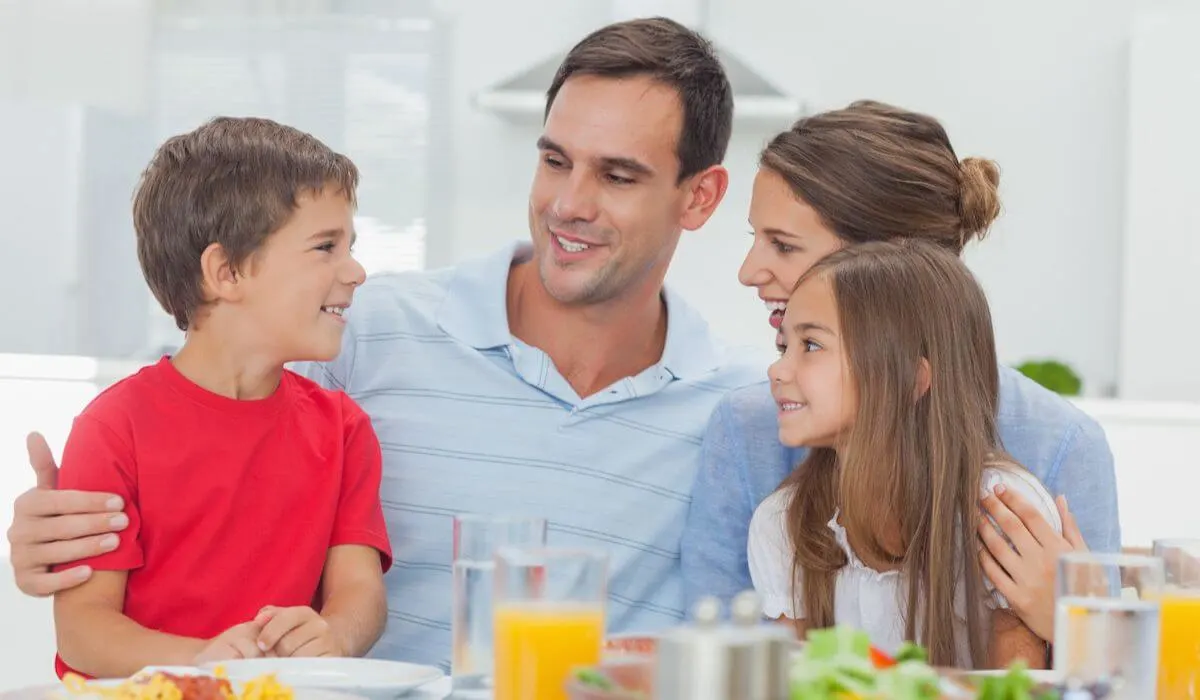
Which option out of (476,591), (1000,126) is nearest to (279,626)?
(476,591)

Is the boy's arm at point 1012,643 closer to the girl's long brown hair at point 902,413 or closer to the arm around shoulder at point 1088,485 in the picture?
the girl's long brown hair at point 902,413

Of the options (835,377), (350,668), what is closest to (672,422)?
(835,377)

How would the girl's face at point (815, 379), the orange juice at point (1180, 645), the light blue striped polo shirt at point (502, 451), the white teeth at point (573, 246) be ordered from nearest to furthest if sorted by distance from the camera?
the orange juice at point (1180, 645) < the girl's face at point (815, 379) < the light blue striped polo shirt at point (502, 451) < the white teeth at point (573, 246)

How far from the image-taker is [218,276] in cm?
180

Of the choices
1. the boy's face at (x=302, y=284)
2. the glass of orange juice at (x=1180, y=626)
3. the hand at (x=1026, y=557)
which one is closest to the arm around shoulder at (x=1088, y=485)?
the hand at (x=1026, y=557)

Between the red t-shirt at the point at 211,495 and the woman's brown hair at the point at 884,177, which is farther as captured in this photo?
the woman's brown hair at the point at 884,177

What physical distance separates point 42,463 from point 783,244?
95 centimetres

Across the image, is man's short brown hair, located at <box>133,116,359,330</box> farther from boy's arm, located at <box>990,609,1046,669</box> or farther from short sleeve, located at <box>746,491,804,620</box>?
boy's arm, located at <box>990,609,1046,669</box>

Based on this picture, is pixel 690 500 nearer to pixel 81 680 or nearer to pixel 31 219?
pixel 81 680

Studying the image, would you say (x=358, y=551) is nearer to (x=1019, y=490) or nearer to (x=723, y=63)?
(x=1019, y=490)

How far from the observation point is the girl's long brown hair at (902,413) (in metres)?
1.68

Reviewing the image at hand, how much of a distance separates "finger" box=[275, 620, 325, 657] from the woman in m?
0.59

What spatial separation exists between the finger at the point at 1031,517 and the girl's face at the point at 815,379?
0.24 meters

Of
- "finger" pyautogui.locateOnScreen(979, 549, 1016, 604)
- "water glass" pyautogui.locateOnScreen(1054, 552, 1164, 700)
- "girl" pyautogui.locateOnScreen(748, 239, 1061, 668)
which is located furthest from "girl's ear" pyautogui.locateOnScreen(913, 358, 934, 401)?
"water glass" pyautogui.locateOnScreen(1054, 552, 1164, 700)
